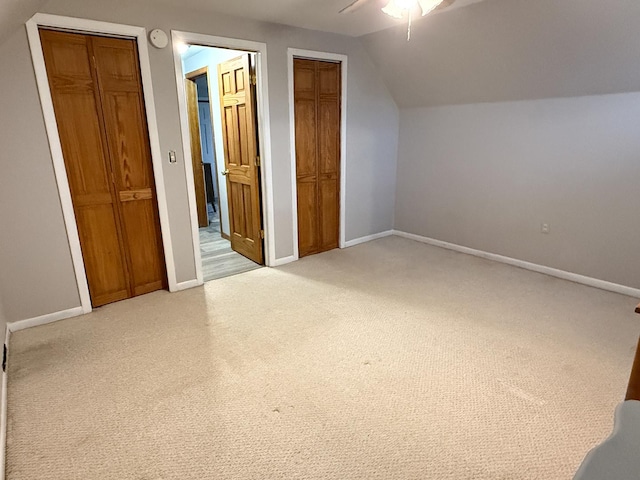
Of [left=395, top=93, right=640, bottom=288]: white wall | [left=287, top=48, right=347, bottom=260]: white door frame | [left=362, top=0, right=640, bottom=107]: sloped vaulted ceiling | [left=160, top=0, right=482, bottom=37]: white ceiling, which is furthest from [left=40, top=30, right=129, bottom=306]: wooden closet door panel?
[left=395, top=93, right=640, bottom=288]: white wall

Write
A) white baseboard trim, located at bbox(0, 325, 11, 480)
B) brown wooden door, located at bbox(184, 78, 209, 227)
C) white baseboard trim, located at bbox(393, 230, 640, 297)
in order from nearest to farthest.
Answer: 1. white baseboard trim, located at bbox(0, 325, 11, 480)
2. white baseboard trim, located at bbox(393, 230, 640, 297)
3. brown wooden door, located at bbox(184, 78, 209, 227)

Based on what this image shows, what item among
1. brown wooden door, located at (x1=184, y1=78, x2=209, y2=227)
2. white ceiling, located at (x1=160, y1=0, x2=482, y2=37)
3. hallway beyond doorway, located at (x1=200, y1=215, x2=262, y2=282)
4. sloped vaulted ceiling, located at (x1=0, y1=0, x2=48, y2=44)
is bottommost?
hallway beyond doorway, located at (x1=200, y1=215, x2=262, y2=282)

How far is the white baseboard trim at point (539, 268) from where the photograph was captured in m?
3.06

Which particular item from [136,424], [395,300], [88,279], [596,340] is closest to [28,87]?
[88,279]

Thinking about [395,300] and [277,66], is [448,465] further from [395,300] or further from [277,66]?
[277,66]

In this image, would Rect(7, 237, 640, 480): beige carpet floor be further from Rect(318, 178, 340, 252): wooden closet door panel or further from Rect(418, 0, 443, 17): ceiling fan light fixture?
Rect(418, 0, 443, 17): ceiling fan light fixture

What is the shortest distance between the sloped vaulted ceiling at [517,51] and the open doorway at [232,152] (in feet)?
4.75

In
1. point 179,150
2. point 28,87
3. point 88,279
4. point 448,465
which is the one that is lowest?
point 448,465

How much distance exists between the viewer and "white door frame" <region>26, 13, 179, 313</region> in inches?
90.7

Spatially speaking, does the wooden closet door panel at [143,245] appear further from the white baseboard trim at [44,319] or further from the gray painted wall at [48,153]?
the white baseboard trim at [44,319]

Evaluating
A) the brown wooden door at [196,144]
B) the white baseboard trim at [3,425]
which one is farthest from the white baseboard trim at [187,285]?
the brown wooden door at [196,144]

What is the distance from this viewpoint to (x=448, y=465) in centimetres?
150

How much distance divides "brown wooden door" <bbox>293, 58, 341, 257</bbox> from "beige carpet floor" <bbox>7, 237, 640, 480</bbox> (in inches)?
41.7

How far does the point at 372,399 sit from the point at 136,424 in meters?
1.16
